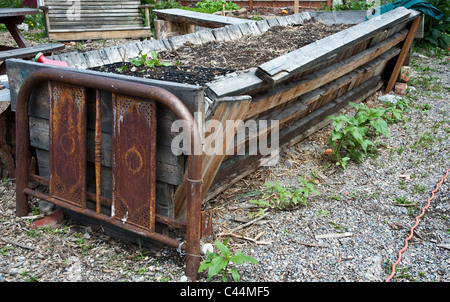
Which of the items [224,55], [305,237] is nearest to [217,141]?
[305,237]

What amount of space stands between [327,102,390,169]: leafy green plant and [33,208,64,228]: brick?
231cm

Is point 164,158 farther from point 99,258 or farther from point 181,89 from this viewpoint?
point 99,258

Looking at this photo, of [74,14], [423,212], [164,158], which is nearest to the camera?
[164,158]

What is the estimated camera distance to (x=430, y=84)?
6418 millimetres

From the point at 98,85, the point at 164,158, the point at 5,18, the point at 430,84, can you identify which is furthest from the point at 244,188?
the point at 5,18

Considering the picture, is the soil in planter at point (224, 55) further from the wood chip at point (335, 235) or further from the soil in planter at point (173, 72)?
the wood chip at point (335, 235)

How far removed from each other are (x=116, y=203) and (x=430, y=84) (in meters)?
5.57

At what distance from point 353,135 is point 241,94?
155 cm

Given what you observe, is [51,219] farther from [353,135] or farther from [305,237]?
[353,135]

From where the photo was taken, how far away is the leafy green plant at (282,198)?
312 cm

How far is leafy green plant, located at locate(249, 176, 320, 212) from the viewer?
3.12 m

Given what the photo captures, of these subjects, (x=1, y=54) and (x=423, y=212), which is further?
(x=1, y=54)

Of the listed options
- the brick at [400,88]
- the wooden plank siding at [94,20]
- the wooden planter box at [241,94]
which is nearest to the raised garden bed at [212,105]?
the wooden planter box at [241,94]

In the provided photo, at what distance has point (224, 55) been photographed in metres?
4.00
